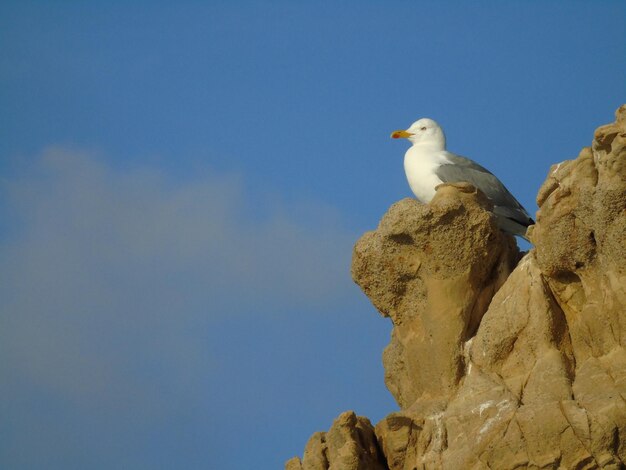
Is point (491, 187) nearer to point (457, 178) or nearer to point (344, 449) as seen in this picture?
point (457, 178)

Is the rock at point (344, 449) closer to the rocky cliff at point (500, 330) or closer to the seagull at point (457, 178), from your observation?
the rocky cliff at point (500, 330)

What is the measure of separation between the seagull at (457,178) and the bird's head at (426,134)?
0.87 feet

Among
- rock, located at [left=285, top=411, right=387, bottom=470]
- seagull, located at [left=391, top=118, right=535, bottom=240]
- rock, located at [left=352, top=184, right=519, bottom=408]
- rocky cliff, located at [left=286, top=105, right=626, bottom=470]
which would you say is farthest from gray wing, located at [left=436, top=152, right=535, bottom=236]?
rock, located at [left=285, top=411, right=387, bottom=470]

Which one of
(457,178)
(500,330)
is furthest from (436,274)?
(457,178)

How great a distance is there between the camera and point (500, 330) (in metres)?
14.8

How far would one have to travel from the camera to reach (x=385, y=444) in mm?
15430

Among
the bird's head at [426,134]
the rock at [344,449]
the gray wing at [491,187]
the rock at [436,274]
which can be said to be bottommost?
the rock at [344,449]

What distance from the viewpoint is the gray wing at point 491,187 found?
17.7m

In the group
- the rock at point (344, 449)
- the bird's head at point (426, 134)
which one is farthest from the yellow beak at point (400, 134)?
the rock at point (344, 449)

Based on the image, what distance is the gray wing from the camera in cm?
1770

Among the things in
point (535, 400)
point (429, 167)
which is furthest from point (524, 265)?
point (429, 167)

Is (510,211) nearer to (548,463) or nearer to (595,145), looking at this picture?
(595,145)

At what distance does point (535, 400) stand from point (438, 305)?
96.6 inches

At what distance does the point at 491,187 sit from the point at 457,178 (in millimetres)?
497
